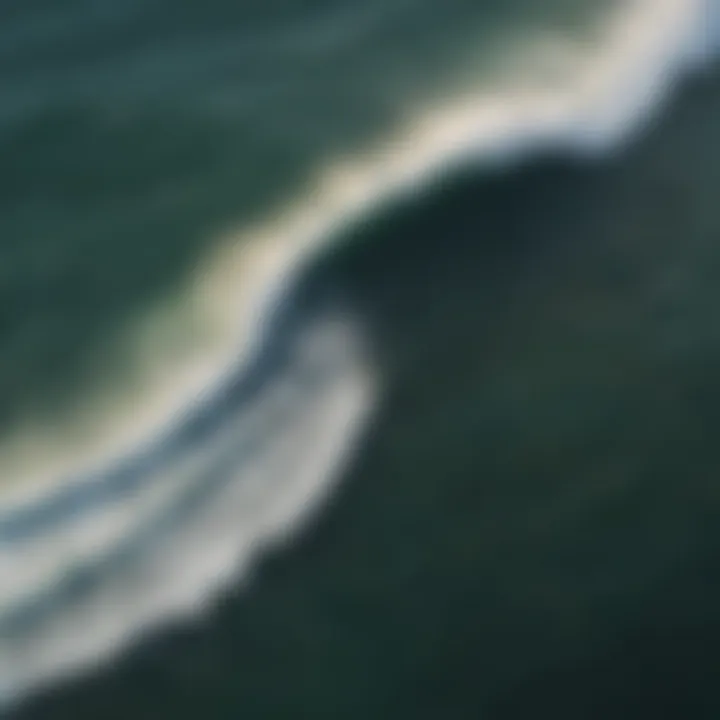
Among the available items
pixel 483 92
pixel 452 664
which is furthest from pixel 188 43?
pixel 452 664

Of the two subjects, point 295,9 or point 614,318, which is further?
point 295,9

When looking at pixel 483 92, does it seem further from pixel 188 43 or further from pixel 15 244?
pixel 15 244

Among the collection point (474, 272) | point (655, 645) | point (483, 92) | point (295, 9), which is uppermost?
point (295, 9)

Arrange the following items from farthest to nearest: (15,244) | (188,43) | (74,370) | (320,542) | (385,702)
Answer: (188,43) → (15,244) → (74,370) → (320,542) → (385,702)

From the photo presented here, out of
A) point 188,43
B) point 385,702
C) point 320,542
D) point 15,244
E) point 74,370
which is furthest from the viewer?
point 188,43

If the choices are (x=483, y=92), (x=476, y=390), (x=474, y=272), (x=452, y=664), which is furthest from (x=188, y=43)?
(x=452, y=664)

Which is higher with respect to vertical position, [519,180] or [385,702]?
[519,180]
